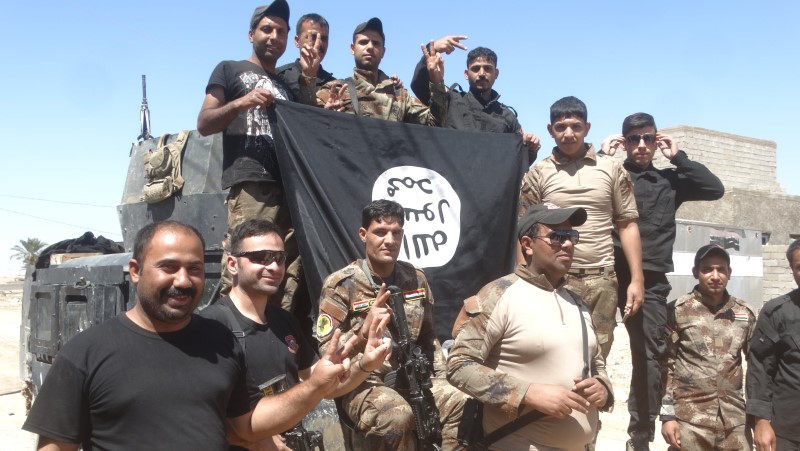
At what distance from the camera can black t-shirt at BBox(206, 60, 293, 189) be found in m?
4.75

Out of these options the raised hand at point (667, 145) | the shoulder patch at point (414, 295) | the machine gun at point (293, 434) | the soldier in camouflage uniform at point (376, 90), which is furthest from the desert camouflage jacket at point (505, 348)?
the raised hand at point (667, 145)

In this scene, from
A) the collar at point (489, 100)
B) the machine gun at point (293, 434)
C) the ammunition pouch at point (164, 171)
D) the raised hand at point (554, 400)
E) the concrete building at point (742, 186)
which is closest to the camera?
the machine gun at point (293, 434)

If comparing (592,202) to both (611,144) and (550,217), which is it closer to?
(611,144)

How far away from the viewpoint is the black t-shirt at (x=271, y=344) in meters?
3.13

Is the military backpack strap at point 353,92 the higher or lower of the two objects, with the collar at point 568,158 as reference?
higher


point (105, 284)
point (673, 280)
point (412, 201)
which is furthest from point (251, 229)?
point (673, 280)

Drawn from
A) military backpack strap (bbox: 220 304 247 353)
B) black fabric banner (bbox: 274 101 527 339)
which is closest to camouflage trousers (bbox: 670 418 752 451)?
black fabric banner (bbox: 274 101 527 339)

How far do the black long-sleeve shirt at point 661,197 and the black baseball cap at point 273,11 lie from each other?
246cm

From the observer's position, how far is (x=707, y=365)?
497 cm

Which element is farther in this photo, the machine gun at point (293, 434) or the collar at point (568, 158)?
the collar at point (568, 158)

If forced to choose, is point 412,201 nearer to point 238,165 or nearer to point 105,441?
point 238,165

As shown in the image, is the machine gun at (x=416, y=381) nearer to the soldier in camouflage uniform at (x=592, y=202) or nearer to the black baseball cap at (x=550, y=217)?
the black baseball cap at (x=550, y=217)

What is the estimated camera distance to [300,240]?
190 inches

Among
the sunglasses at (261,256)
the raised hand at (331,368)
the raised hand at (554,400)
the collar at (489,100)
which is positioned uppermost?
the collar at (489,100)
